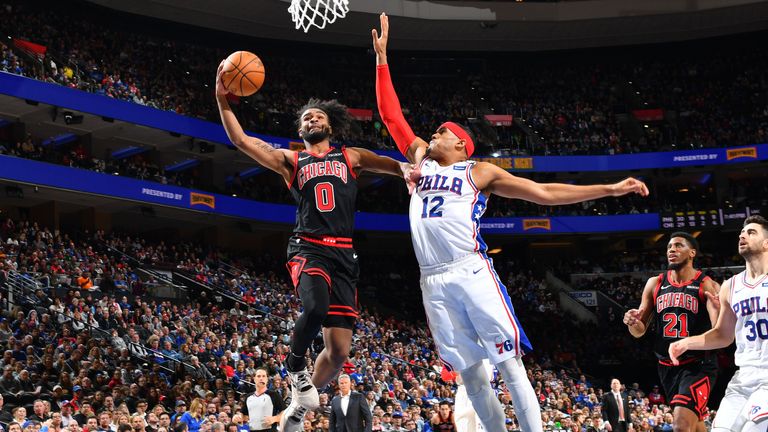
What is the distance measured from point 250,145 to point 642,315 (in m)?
4.31

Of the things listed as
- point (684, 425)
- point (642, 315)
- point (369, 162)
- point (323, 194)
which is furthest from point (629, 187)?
point (684, 425)

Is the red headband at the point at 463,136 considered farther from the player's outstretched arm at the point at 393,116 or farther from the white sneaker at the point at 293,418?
the white sneaker at the point at 293,418

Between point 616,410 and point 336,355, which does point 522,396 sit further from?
point 616,410

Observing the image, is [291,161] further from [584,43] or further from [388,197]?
[584,43]

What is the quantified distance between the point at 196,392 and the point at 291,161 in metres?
10.9

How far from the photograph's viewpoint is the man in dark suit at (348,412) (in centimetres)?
1311

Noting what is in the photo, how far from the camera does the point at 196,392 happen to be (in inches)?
680

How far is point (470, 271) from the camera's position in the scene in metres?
6.32

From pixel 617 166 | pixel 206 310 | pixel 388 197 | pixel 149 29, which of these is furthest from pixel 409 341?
pixel 149 29

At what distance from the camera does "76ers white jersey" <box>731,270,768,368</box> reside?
675 cm

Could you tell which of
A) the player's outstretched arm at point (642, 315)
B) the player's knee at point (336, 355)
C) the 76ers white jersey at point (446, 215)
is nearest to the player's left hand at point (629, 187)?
the 76ers white jersey at point (446, 215)

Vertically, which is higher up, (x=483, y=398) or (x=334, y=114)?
(x=334, y=114)

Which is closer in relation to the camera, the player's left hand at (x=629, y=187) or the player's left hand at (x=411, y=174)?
the player's left hand at (x=629, y=187)

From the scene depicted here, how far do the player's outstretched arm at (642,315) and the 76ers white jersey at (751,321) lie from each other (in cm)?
136
